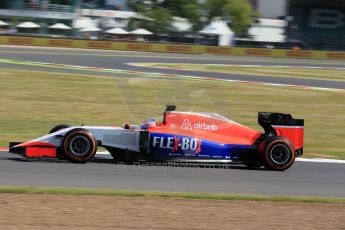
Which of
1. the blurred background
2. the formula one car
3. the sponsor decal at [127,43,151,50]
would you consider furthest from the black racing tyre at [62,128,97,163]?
the blurred background

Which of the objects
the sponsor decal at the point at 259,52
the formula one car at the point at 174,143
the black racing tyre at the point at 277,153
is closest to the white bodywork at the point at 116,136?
the formula one car at the point at 174,143

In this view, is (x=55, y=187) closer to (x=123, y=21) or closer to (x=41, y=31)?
(x=41, y=31)

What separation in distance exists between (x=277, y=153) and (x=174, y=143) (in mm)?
1459

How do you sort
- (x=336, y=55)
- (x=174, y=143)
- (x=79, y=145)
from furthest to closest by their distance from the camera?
(x=336, y=55)
(x=174, y=143)
(x=79, y=145)

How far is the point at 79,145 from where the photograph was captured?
8523 mm

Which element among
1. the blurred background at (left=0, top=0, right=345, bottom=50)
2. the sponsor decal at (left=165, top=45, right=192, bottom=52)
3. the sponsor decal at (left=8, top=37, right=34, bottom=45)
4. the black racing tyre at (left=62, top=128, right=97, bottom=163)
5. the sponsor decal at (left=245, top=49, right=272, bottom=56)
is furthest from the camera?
the blurred background at (left=0, top=0, right=345, bottom=50)

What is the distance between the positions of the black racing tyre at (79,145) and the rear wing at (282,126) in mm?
2474

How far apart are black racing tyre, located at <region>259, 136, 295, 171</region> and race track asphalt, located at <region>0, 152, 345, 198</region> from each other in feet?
0.38

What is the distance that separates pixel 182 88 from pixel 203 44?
41.3 meters

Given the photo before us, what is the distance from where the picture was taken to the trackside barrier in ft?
148

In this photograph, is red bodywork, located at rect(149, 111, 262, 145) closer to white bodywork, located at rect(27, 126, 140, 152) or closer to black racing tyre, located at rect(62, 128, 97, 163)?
white bodywork, located at rect(27, 126, 140, 152)

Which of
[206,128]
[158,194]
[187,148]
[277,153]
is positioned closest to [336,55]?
[277,153]

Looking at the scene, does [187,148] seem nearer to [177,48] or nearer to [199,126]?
[199,126]

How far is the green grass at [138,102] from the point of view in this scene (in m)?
9.18
